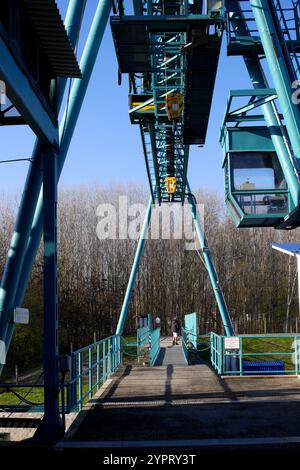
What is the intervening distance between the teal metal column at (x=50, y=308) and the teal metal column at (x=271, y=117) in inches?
228

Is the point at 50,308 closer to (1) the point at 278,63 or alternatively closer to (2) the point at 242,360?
(1) the point at 278,63

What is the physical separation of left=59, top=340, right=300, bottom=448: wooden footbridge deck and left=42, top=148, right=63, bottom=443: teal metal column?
0.39 meters

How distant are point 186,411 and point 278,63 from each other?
24.1 feet

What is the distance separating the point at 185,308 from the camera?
44469mm

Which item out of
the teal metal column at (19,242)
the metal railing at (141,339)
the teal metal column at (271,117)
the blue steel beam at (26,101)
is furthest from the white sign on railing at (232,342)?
the blue steel beam at (26,101)

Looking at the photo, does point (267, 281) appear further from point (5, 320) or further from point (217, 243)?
point (5, 320)

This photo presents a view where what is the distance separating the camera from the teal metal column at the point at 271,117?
1259 cm

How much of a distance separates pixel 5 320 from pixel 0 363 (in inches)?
33.5

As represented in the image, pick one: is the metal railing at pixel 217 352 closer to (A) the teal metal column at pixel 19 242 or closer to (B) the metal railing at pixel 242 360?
(B) the metal railing at pixel 242 360

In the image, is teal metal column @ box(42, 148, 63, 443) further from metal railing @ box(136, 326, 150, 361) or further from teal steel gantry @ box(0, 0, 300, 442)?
metal railing @ box(136, 326, 150, 361)

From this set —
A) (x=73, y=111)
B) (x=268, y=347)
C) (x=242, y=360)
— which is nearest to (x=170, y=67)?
(x=73, y=111)

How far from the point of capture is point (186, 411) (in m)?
10.1

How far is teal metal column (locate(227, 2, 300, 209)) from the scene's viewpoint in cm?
1259
